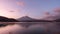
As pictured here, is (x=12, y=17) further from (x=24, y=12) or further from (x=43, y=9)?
(x=43, y=9)

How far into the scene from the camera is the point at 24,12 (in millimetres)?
2543

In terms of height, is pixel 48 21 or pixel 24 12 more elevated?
pixel 24 12

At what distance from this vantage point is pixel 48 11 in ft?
8.34

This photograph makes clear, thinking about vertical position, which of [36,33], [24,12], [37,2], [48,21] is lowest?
[36,33]

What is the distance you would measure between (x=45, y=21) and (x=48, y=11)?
26cm

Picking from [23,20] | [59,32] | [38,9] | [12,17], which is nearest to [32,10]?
[38,9]

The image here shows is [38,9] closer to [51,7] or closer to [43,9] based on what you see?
[43,9]

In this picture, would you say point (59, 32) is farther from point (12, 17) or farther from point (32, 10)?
point (12, 17)

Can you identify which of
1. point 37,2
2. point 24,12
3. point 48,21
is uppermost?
point 37,2

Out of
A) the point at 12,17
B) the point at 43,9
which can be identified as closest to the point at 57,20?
the point at 43,9

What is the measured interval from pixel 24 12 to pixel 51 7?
0.69 metres

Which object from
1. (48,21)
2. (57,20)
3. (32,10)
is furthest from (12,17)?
(57,20)

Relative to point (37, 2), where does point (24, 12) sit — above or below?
below

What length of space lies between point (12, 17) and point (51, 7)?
1.03 meters
